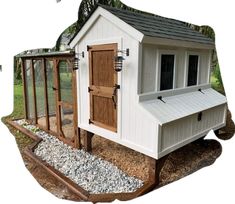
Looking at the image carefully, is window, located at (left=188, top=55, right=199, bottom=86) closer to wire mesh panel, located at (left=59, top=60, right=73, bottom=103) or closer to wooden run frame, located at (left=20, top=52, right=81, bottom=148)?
wooden run frame, located at (left=20, top=52, right=81, bottom=148)

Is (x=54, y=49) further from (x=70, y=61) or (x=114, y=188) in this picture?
(x=114, y=188)

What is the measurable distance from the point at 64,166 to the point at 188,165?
140 cm

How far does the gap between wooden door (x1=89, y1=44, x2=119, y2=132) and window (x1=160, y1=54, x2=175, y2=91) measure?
0.48 metres

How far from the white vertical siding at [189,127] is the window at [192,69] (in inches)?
15.0

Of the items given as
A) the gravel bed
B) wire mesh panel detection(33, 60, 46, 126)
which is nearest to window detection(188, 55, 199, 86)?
the gravel bed

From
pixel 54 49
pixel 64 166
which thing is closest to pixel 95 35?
pixel 54 49

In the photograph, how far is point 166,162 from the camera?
2.47 metres

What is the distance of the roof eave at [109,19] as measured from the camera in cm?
195

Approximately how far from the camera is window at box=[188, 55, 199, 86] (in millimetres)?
2552

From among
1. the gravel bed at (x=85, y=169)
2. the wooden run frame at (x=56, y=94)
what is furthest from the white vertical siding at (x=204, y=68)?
the wooden run frame at (x=56, y=94)

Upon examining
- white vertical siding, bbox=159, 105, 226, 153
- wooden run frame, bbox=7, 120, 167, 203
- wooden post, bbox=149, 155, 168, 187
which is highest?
white vertical siding, bbox=159, 105, 226, 153

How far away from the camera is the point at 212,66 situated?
2.29 metres

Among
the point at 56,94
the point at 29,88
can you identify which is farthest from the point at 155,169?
the point at 29,88

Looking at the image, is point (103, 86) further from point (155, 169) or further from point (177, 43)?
point (155, 169)
